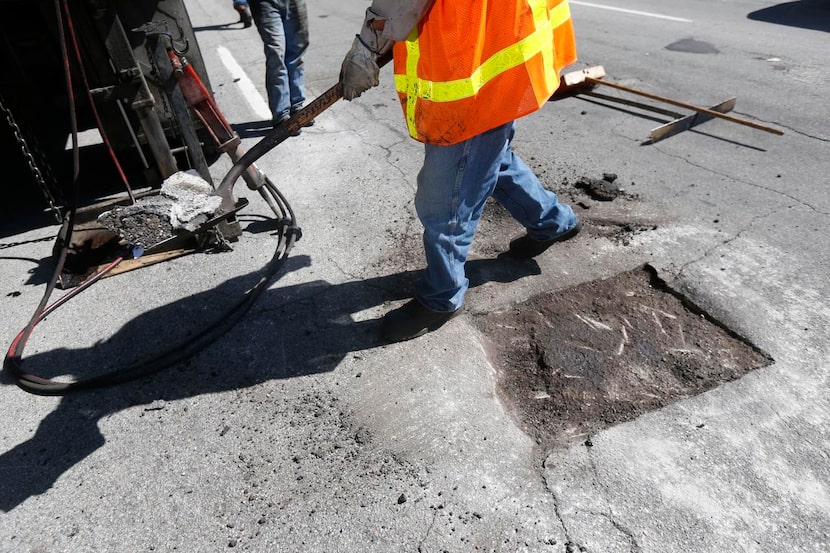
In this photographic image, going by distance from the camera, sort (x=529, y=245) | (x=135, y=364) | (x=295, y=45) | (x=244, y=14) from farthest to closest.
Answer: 1. (x=244, y=14)
2. (x=295, y=45)
3. (x=529, y=245)
4. (x=135, y=364)

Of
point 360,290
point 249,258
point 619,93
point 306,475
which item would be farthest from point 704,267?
point 619,93

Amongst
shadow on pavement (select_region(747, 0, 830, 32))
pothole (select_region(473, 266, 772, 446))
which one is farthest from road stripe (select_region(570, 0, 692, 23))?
pothole (select_region(473, 266, 772, 446))

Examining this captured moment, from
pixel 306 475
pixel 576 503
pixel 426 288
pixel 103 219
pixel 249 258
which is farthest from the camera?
pixel 249 258

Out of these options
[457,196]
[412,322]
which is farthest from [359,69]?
[412,322]

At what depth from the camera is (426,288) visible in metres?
2.59

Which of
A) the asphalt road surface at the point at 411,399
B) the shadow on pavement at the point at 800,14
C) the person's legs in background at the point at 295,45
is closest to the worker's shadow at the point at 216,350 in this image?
the asphalt road surface at the point at 411,399

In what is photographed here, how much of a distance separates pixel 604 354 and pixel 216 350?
1.86m

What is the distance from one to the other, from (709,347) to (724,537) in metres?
0.94

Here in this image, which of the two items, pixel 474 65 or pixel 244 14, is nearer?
pixel 474 65

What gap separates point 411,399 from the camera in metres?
2.30

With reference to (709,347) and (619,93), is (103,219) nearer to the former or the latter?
(709,347)

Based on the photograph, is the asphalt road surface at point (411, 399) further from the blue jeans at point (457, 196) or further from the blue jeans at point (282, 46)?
the blue jeans at point (282, 46)

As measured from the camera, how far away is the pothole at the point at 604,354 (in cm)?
221

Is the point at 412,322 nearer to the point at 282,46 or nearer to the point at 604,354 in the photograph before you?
the point at 604,354
